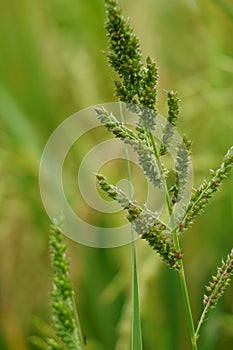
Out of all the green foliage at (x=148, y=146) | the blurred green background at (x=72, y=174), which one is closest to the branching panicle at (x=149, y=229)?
the green foliage at (x=148, y=146)

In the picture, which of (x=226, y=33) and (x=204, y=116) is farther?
(x=226, y=33)

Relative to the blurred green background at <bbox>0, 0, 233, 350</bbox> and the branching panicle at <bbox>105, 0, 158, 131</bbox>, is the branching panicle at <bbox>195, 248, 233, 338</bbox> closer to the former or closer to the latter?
the branching panicle at <bbox>105, 0, 158, 131</bbox>

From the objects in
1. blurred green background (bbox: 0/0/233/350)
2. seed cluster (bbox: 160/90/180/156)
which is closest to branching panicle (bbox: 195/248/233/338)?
seed cluster (bbox: 160/90/180/156)

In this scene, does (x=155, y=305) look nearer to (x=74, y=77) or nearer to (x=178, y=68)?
(x=74, y=77)

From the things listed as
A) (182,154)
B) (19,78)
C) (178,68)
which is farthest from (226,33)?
(182,154)

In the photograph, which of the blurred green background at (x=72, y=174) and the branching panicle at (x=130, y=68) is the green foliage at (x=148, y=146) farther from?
the blurred green background at (x=72, y=174)

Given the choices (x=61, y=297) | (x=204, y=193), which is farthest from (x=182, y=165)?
(x=61, y=297)
